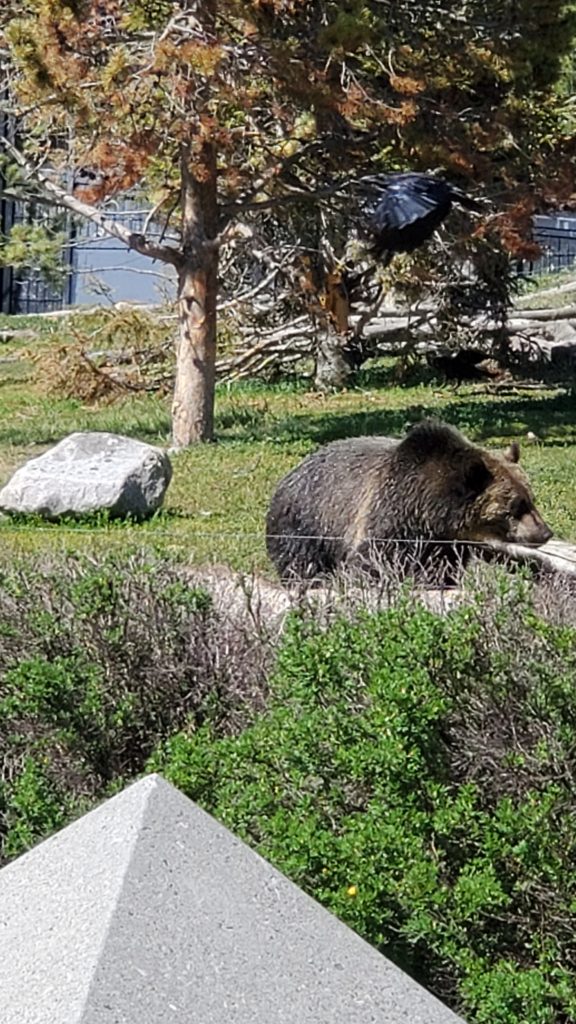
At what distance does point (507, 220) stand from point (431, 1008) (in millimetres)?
12763

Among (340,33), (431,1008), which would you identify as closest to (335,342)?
(340,33)

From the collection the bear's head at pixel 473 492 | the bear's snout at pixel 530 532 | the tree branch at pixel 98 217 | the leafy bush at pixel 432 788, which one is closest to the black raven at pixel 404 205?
the tree branch at pixel 98 217

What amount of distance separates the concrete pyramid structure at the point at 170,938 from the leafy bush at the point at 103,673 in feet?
6.89

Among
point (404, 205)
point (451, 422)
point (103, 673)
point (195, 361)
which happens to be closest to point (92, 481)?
point (195, 361)

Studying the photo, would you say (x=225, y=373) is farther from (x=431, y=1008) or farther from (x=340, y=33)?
(x=431, y=1008)

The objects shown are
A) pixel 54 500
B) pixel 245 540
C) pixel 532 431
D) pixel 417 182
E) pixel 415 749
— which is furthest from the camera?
pixel 532 431

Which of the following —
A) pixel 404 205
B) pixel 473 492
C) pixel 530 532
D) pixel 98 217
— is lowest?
pixel 530 532

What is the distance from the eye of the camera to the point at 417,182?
1435 centimetres

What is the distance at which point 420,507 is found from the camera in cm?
768

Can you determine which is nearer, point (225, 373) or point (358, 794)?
point (358, 794)

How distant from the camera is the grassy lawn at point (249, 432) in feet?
31.0

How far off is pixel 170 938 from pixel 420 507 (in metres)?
5.16

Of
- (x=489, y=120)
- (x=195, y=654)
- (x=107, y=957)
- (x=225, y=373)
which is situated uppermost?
(x=489, y=120)

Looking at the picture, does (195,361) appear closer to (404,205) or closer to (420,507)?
(404,205)
